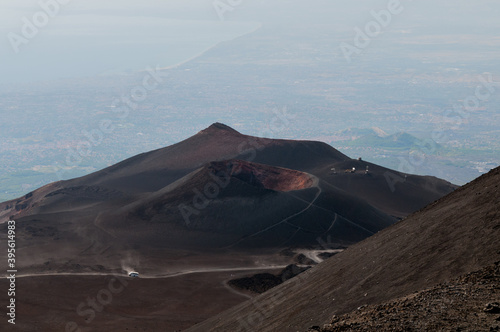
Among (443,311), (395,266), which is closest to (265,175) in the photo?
(395,266)

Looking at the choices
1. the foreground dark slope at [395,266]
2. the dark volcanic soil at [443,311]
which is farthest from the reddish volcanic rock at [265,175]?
the dark volcanic soil at [443,311]

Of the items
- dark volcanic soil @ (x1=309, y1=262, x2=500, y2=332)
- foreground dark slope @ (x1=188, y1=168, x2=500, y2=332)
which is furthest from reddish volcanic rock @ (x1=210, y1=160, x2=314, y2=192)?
dark volcanic soil @ (x1=309, y1=262, x2=500, y2=332)

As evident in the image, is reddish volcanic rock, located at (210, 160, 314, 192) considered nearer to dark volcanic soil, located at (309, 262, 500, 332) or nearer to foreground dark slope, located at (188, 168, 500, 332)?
foreground dark slope, located at (188, 168, 500, 332)

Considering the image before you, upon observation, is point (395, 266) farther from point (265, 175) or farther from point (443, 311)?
point (265, 175)

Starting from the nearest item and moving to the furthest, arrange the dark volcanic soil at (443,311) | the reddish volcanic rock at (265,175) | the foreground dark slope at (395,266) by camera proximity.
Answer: the dark volcanic soil at (443,311) < the foreground dark slope at (395,266) < the reddish volcanic rock at (265,175)

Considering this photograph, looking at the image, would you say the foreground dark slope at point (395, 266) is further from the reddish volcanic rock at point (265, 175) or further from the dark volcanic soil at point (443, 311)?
the reddish volcanic rock at point (265, 175)

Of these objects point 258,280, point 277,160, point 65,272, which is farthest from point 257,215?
point 277,160
